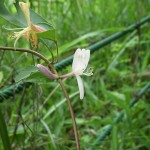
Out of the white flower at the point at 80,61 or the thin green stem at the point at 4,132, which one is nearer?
the white flower at the point at 80,61

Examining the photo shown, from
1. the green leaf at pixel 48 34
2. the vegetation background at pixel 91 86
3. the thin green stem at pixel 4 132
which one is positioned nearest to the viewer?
the green leaf at pixel 48 34

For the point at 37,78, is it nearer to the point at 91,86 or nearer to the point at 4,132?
the point at 4,132

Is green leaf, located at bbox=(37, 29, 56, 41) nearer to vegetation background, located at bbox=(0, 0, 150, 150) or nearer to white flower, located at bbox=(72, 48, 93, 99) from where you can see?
white flower, located at bbox=(72, 48, 93, 99)

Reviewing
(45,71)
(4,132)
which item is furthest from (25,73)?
(4,132)

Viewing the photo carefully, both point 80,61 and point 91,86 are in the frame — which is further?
point 91,86

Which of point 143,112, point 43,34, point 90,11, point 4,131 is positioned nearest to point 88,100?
point 143,112

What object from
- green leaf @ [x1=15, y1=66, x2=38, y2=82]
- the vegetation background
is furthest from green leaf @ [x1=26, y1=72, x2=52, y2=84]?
the vegetation background

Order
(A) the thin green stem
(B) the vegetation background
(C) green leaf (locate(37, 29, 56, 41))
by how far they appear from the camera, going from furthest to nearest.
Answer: (B) the vegetation background, (A) the thin green stem, (C) green leaf (locate(37, 29, 56, 41))

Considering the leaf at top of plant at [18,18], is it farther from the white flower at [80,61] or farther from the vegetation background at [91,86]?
the vegetation background at [91,86]

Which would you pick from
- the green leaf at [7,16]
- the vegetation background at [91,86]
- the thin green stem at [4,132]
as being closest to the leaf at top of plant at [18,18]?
the green leaf at [7,16]
